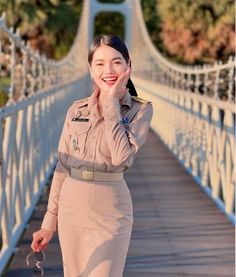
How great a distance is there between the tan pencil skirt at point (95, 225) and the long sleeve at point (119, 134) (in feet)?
0.42

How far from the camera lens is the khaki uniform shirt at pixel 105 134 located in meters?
2.20

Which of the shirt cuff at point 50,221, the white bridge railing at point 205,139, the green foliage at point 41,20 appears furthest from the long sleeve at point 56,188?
the green foliage at point 41,20

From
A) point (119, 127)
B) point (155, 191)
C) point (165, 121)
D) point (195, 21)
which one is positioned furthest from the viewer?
point (195, 21)

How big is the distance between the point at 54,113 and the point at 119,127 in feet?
20.6

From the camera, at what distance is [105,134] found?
2256 millimetres

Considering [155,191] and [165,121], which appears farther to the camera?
[165,121]

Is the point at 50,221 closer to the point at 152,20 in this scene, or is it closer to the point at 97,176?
the point at 97,176

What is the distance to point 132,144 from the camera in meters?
2.23

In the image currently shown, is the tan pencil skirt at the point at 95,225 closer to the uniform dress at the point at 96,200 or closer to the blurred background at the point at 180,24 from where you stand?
the uniform dress at the point at 96,200

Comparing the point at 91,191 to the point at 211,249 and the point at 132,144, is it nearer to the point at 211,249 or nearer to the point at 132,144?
the point at 132,144

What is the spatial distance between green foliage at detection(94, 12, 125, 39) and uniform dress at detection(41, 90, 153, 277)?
175ft

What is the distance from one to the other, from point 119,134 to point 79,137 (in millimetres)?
181

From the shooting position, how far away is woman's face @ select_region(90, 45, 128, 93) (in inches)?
89.7

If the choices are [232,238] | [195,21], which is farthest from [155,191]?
[195,21]
